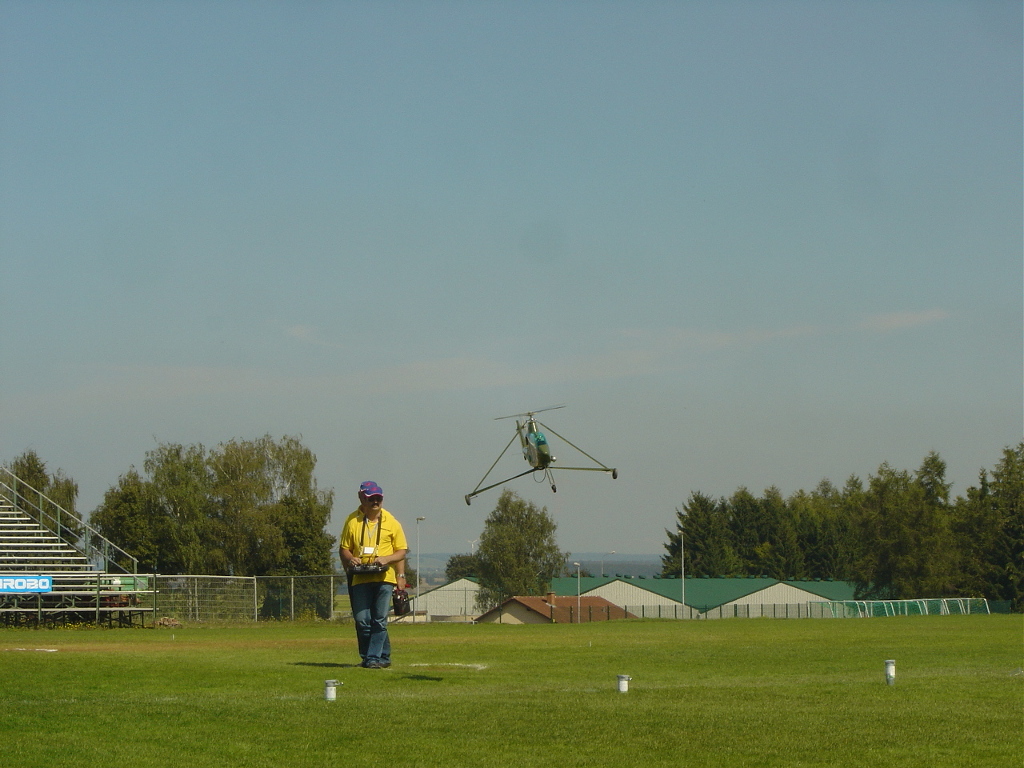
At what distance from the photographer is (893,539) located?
350 ft

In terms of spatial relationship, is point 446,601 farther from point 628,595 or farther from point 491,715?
point 491,715

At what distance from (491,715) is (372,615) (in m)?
4.61

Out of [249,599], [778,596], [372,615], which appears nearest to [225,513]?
[249,599]

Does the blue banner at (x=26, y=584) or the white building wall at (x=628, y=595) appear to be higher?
the blue banner at (x=26, y=584)

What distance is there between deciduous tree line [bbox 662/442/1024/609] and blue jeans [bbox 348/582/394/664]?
91157mm

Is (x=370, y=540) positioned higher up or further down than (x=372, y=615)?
higher up

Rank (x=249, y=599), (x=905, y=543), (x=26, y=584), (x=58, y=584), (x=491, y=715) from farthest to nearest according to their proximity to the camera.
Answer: (x=905, y=543) < (x=249, y=599) < (x=58, y=584) < (x=26, y=584) < (x=491, y=715)

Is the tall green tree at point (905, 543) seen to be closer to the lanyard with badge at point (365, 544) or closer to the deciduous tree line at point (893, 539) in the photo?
the deciduous tree line at point (893, 539)

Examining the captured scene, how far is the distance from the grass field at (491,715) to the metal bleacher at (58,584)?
2545 centimetres

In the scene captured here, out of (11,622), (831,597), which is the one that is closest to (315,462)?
(11,622)

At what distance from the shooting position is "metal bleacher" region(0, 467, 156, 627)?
39.4 meters

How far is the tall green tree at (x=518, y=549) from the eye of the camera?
111125mm

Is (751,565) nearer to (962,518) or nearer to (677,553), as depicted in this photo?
(677,553)

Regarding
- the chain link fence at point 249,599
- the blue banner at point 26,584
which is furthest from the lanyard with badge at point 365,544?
the chain link fence at point 249,599
